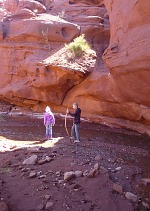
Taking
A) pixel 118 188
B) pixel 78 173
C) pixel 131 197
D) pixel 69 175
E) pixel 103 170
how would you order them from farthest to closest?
pixel 103 170 → pixel 78 173 → pixel 69 175 → pixel 118 188 → pixel 131 197

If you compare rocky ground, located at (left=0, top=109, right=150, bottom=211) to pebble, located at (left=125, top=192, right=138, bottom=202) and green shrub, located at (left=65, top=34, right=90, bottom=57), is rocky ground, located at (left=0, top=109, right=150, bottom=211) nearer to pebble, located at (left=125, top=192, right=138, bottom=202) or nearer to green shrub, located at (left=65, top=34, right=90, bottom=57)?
pebble, located at (left=125, top=192, right=138, bottom=202)

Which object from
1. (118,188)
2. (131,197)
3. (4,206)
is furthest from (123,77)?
(4,206)

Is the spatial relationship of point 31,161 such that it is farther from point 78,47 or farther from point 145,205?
point 78,47

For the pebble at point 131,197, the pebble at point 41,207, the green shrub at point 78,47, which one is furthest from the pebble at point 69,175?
the green shrub at point 78,47

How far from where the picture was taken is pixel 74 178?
20.7 feet

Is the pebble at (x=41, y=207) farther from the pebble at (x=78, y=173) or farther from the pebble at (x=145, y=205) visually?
the pebble at (x=145, y=205)

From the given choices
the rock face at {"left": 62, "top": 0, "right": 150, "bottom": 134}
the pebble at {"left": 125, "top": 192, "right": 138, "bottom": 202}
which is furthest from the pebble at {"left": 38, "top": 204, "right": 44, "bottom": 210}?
the rock face at {"left": 62, "top": 0, "right": 150, "bottom": 134}

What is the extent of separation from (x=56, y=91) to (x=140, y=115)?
6.43 metres

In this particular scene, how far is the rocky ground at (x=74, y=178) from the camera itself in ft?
17.7

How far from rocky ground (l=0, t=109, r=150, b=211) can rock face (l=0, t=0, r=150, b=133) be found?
3205 millimetres

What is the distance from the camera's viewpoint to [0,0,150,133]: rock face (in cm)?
1032

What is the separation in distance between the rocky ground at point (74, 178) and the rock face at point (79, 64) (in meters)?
3.21

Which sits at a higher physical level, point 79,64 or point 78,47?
point 78,47

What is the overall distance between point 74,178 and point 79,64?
10.5 metres
